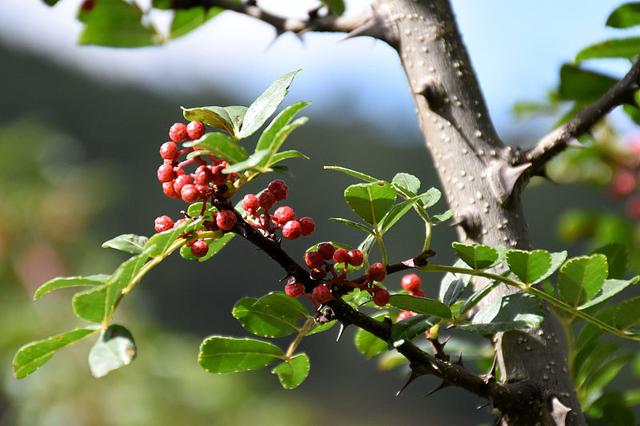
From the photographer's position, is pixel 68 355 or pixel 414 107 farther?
pixel 68 355

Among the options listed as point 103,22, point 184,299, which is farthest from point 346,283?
point 184,299

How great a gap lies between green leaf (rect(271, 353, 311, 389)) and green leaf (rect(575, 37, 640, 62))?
0.45 meters

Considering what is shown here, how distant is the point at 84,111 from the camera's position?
1709 cm

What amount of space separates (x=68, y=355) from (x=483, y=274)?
3.30 meters

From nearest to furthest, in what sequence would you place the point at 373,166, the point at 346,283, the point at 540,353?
the point at 346,283, the point at 540,353, the point at 373,166

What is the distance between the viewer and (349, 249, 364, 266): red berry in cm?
61

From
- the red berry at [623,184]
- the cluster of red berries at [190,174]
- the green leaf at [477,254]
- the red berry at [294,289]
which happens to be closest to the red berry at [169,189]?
the cluster of red berries at [190,174]

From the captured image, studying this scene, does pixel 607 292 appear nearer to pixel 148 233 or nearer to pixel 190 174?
pixel 190 174

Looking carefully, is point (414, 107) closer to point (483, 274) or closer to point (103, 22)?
point (483, 274)

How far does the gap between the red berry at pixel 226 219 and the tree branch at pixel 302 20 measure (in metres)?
0.35

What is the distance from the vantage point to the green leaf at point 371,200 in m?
0.61

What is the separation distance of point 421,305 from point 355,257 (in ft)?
0.21

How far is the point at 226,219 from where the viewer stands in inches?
21.8

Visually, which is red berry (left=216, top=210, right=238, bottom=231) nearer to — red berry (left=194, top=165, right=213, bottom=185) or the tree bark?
red berry (left=194, top=165, right=213, bottom=185)
